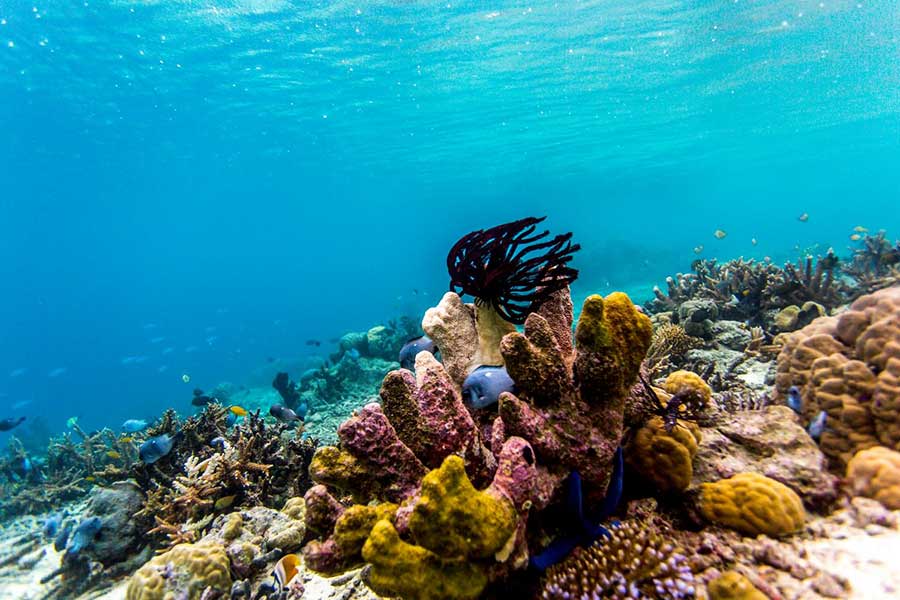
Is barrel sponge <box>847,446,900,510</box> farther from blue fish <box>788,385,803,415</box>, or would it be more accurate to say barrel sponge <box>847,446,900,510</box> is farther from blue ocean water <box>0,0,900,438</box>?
blue ocean water <box>0,0,900,438</box>

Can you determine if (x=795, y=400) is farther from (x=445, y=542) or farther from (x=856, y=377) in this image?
(x=445, y=542)

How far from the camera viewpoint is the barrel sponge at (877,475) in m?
2.11

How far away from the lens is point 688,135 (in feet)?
135

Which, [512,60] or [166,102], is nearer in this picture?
[512,60]

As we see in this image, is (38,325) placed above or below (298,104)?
below

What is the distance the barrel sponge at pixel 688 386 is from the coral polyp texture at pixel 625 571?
1.09 meters

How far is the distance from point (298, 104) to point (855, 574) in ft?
102

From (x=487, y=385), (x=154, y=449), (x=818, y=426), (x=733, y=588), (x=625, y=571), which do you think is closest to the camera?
(x=733, y=588)

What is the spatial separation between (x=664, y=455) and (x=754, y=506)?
1.51 feet

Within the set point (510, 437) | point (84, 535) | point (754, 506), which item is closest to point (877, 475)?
point (754, 506)

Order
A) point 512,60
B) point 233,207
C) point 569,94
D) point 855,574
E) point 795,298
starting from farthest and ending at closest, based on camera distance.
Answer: point 233,207 < point 569,94 < point 512,60 < point 795,298 < point 855,574

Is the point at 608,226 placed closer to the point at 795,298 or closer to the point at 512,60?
the point at 512,60

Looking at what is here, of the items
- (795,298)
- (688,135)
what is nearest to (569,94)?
(688,135)

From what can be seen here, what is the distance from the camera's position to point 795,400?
9.52 ft
